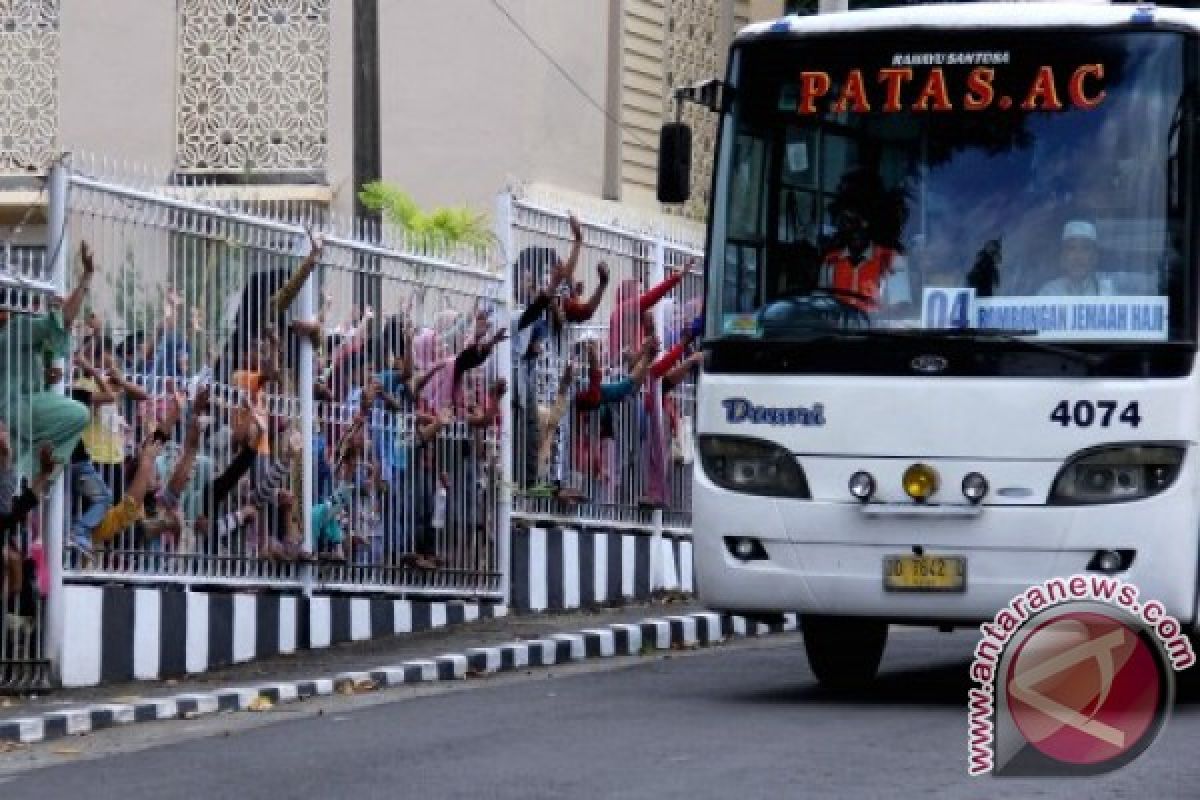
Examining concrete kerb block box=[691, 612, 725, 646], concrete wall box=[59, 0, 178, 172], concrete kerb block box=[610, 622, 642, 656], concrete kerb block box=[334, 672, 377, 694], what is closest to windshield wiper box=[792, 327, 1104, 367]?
concrete kerb block box=[334, 672, 377, 694]

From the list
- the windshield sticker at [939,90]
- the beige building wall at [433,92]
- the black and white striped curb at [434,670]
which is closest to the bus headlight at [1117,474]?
the windshield sticker at [939,90]

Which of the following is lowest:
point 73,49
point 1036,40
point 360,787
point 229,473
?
point 360,787

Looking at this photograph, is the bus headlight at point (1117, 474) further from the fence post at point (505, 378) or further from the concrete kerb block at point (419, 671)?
the fence post at point (505, 378)

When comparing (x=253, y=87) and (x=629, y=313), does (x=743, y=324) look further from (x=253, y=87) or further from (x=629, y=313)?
(x=253, y=87)

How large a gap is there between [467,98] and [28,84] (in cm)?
461

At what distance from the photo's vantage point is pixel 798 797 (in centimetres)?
1178

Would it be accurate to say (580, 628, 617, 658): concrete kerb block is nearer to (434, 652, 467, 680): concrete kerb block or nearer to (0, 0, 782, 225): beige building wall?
(434, 652, 467, 680): concrete kerb block

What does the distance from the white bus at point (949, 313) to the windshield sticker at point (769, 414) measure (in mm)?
14

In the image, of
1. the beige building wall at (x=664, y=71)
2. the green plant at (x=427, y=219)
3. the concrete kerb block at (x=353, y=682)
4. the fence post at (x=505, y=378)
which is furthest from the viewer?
the beige building wall at (x=664, y=71)

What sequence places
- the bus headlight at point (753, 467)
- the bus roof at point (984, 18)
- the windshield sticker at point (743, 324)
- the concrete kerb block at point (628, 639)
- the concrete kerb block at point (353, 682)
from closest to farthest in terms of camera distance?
1. the bus roof at point (984, 18)
2. the bus headlight at point (753, 467)
3. the windshield sticker at point (743, 324)
4. the concrete kerb block at point (353, 682)
5. the concrete kerb block at point (628, 639)

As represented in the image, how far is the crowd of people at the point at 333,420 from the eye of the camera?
55.8ft

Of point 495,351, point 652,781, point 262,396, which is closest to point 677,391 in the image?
point 495,351

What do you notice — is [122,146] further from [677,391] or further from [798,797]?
[798,797]

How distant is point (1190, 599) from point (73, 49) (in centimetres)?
1949
